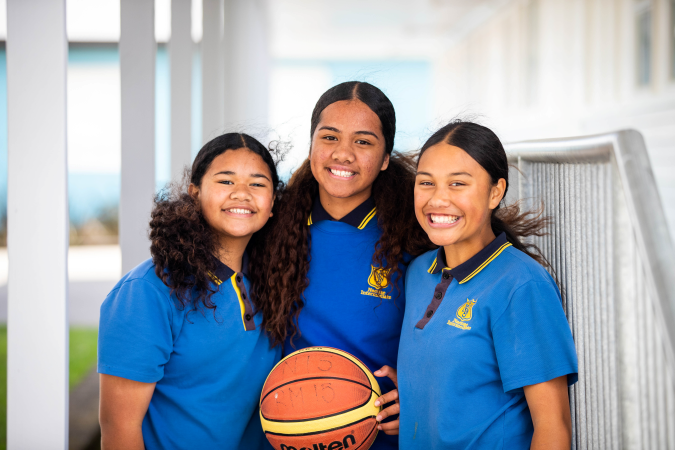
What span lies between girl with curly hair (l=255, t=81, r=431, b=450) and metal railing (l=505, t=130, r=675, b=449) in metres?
0.64

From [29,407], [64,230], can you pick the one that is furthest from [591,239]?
[29,407]

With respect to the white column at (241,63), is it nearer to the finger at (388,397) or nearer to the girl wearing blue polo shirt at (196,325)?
the girl wearing blue polo shirt at (196,325)

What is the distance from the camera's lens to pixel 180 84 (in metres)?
3.87

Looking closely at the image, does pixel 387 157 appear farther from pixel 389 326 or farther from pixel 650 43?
pixel 650 43

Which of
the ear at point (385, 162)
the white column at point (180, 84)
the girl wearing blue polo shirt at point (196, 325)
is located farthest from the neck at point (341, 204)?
the white column at point (180, 84)

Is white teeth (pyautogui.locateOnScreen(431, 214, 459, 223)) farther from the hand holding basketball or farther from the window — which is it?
the window

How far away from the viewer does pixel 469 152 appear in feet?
5.32

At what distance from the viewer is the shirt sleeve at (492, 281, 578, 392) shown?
1.35 metres

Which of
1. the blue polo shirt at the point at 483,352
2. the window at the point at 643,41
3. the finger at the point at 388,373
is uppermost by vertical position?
the window at the point at 643,41

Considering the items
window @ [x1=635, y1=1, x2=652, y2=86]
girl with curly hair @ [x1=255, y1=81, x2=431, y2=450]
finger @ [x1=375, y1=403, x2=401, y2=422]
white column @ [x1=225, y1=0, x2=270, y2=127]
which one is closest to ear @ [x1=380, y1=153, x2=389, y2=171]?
girl with curly hair @ [x1=255, y1=81, x2=431, y2=450]

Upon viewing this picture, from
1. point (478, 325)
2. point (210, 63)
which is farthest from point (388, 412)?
point (210, 63)

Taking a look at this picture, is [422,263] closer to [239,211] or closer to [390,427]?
[390,427]

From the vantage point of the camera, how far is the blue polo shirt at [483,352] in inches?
54.2

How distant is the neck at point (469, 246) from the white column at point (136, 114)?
2015 millimetres
